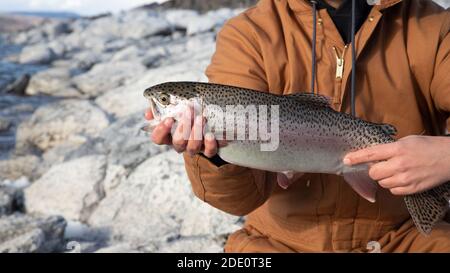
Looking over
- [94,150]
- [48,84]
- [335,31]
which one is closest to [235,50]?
[335,31]

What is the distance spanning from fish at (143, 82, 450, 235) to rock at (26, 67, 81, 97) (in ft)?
38.5

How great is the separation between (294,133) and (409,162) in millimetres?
481

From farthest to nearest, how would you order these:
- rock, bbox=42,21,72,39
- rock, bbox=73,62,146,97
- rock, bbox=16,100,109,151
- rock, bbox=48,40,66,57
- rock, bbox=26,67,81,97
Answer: rock, bbox=42,21,72,39 → rock, bbox=48,40,66,57 → rock, bbox=26,67,81,97 → rock, bbox=73,62,146,97 → rock, bbox=16,100,109,151

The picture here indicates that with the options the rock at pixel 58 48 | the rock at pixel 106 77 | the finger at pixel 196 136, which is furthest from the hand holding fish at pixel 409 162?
the rock at pixel 58 48

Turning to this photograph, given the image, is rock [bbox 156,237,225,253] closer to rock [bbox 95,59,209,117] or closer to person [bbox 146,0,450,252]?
person [bbox 146,0,450,252]

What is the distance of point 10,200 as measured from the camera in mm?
5812

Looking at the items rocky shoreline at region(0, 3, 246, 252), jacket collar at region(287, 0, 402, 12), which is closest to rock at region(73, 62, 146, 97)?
rocky shoreline at region(0, 3, 246, 252)

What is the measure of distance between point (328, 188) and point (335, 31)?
0.75m

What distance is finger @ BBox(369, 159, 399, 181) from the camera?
8.34 ft

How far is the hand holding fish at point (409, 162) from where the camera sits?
2547mm

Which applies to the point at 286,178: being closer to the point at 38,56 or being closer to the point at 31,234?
the point at 31,234

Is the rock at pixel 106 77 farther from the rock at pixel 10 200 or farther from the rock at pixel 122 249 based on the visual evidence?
the rock at pixel 122 249

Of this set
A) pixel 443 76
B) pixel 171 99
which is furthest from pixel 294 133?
pixel 443 76

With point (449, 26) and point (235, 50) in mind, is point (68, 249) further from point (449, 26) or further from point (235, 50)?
point (449, 26)
